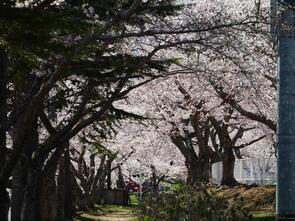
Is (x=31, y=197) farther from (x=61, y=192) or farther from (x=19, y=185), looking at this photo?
(x=61, y=192)

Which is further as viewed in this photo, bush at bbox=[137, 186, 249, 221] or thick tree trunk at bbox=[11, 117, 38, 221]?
thick tree trunk at bbox=[11, 117, 38, 221]

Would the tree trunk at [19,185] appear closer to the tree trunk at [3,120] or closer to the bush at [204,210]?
the tree trunk at [3,120]

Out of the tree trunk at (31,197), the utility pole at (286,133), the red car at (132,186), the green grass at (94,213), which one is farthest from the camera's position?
the red car at (132,186)

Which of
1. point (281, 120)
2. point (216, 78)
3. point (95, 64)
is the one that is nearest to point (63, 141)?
point (95, 64)

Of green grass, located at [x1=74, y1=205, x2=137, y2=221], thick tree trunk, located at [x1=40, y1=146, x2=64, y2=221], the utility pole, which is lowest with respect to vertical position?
green grass, located at [x1=74, y1=205, x2=137, y2=221]

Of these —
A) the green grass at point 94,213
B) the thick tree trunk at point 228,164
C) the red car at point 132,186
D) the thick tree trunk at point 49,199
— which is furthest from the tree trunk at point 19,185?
the red car at point 132,186

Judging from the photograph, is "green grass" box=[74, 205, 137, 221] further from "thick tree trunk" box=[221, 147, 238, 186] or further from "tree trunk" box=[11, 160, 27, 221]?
"tree trunk" box=[11, 160, 27, 221]

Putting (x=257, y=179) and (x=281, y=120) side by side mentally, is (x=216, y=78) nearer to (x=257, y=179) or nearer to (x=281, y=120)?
(x=281, y=120)

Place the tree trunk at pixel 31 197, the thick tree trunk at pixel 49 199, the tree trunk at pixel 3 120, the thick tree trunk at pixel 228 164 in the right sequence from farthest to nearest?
the thick tree trunk at pixel 228 164, the thick tree trunk at pixel 49 199, the tree trunk at pixel 31 197, the tree trunk at pixel 3 120

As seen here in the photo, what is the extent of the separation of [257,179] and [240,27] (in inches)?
1034

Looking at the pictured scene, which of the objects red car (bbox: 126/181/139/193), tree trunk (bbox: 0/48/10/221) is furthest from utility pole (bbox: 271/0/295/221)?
red car (bbox: 126/181/139/193)

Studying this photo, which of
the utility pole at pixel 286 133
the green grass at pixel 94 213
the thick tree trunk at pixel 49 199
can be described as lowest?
the green grass at pixel 94 213

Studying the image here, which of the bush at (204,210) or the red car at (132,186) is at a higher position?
the red car at (132,186)

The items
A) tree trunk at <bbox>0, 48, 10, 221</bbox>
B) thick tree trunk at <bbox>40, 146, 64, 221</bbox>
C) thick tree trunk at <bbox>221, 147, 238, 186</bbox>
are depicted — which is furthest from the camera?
thick tree trunk at <bbox>221, 147, 238, 186</bbox>
